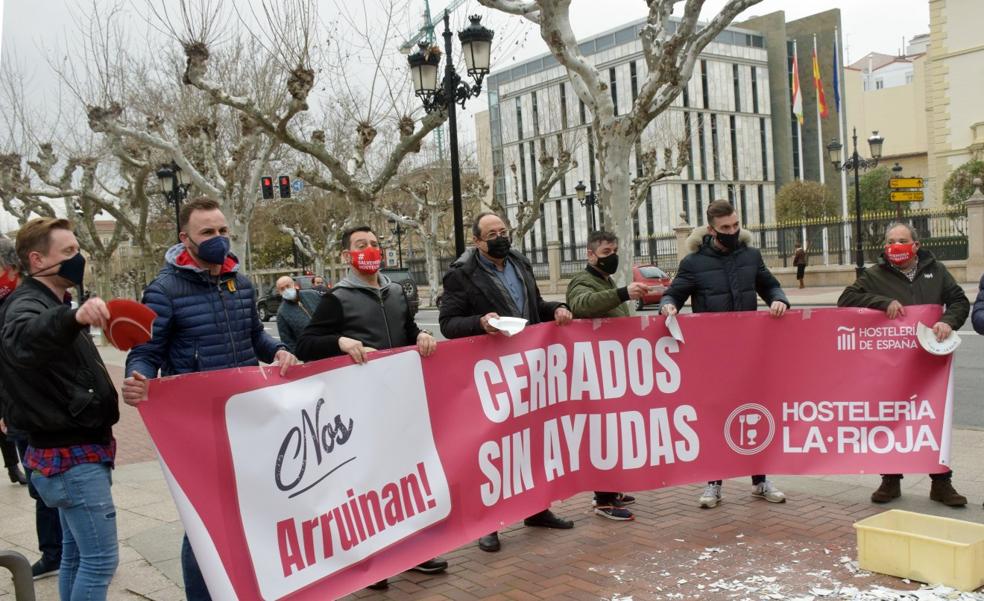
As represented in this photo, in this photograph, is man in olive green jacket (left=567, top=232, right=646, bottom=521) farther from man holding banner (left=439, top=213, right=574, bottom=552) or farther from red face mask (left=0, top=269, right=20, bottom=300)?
red face mask (left=0, top=269, right=20, bottom=300)

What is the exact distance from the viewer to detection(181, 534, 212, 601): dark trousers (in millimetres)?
3768

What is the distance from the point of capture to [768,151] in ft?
249

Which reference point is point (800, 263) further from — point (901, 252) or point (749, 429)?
point (749, 429)

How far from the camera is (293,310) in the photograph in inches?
321

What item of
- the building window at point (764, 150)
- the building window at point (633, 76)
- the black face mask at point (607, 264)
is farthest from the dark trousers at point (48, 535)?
the building window at point (764, 150)

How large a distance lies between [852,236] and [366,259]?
3087cm

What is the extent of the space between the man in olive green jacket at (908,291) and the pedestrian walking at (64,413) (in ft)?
14.8

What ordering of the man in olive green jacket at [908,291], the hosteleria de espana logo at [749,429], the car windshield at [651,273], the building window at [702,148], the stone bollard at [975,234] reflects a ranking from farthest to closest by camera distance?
the building window at [702,148] < the car windshield at [651,273] < the stone bollard at [975,234] < the hosteleria de espana logo at [749,429] < the man in olive green jacket at [908,291]

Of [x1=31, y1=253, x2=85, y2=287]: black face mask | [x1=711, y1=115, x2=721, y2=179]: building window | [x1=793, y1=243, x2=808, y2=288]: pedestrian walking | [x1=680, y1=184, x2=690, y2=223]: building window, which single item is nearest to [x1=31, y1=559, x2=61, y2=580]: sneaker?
[x1=31, y1=253, x2=85, y2=287]: black face mask

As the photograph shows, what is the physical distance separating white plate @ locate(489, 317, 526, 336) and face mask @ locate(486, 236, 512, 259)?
1.71 feet

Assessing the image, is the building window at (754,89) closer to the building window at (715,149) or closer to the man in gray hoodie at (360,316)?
the building window at (715,149)

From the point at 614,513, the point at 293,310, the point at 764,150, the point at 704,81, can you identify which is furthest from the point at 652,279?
the point at 764,150

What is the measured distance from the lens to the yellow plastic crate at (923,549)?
392 centimetres

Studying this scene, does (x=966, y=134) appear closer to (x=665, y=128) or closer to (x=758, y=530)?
(x=665, y=128)
